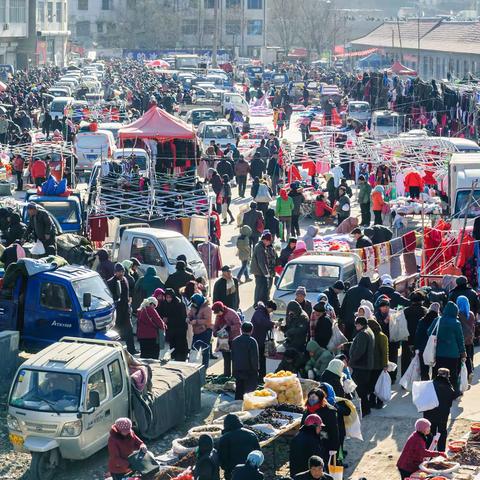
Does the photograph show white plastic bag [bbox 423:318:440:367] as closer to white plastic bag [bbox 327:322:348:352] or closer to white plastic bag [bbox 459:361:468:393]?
white plastic bag [bbox 459:361:468:393]

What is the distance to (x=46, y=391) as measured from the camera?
14.9 m

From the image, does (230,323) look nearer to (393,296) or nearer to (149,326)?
(149,326)

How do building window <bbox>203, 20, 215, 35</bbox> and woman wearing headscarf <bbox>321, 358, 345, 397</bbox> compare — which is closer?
woman wearing headscarf <bbox>321, 358, 345, 397</bbox>

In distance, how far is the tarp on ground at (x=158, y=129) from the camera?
1254 inches

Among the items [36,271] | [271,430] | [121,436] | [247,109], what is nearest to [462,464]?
[271,430]

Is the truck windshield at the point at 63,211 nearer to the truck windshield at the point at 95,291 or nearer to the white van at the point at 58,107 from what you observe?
the truck windshield at the point at 95,291

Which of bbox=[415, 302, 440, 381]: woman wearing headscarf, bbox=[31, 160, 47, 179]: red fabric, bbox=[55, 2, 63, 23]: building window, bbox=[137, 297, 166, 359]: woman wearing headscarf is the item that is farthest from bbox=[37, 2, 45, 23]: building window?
bbox=[415, 302, 440, 381]: woman wearing headscarf

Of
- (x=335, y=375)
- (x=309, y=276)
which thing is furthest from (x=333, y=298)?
(x=335, y=375)

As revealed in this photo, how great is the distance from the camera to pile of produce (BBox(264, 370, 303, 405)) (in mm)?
15711

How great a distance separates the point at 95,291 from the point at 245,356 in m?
3.28

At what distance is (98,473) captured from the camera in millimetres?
15039

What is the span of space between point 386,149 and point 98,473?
1828 cm

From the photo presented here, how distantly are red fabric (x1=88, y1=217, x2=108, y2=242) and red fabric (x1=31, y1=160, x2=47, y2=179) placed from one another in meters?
7.82

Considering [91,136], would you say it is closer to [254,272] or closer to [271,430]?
[254,272]
